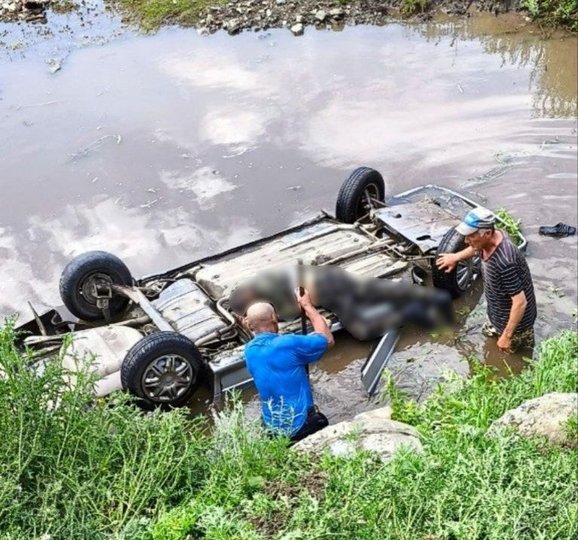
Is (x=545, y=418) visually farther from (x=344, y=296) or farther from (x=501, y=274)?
(x=344, y=296)

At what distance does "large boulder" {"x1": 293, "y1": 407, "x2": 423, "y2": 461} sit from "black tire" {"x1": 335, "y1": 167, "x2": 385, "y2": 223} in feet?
11.1

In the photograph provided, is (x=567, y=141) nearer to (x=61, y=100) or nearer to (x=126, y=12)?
(x=61, y=100)

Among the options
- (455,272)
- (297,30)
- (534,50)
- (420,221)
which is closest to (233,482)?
(455,272)

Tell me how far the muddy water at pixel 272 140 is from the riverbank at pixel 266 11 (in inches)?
14.1

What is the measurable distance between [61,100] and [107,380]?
7761mm

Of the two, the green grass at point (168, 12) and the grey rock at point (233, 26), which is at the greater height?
the green grass at point (168, 12)

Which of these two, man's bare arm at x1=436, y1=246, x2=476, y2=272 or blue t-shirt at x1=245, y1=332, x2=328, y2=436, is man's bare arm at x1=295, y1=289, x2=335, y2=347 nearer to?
blue t-shirt at x1=245, y1=332, x2=328, y2=436

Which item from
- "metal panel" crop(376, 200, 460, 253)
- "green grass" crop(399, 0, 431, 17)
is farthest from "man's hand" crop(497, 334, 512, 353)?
"green grass" crop(399, 0, 431, 17)

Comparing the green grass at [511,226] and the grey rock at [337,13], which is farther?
the grey rock at [337,13]

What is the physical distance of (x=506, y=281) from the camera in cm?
602

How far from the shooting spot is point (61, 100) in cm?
1252

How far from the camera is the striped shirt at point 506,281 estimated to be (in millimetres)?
5957

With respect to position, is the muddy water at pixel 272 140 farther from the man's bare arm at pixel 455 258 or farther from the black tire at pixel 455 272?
the man's bare arm at pixel 455 258

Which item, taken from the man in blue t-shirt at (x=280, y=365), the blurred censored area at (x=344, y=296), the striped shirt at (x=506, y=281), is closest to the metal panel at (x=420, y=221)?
the blurred censored area at (x=344, y=296)
